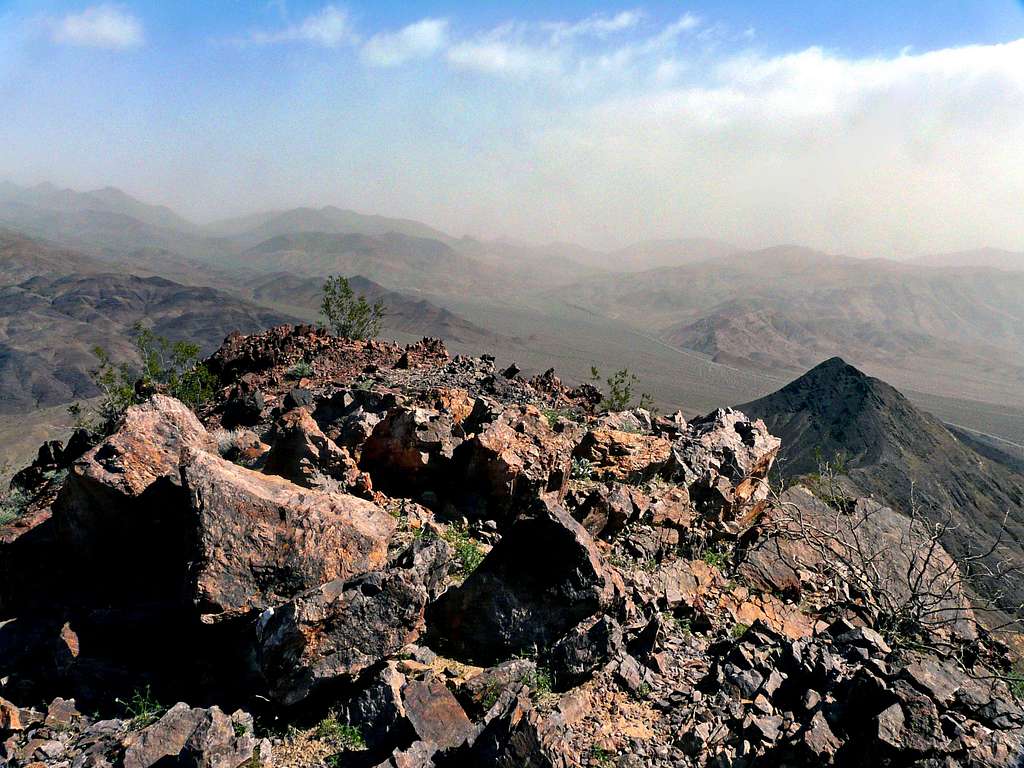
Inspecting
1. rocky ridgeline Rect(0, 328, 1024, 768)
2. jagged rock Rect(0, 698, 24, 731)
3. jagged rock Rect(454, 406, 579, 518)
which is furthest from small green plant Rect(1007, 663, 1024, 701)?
jagged rock Rect(0, 698, 24, 731)

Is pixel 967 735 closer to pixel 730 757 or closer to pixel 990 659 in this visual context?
pixel 730 757

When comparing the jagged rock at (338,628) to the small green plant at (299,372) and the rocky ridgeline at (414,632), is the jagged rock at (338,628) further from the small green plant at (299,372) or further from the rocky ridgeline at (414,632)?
the small green plant at (299,372)

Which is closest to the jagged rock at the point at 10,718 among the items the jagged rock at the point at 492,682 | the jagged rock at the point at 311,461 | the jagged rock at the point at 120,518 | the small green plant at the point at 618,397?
the jagged rock at the point at 120,518

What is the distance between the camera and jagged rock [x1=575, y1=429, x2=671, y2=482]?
10.1m

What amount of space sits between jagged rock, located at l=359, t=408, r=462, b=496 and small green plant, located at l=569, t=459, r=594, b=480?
7.07ft

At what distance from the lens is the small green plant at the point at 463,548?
23.5ft

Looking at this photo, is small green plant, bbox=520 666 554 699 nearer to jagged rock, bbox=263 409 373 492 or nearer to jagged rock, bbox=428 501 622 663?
jagged rock, bbox=428 501 622 663

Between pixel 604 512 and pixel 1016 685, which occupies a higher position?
pixel 604 512

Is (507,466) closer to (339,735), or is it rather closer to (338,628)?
(338,628)

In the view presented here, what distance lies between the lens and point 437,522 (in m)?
7.98

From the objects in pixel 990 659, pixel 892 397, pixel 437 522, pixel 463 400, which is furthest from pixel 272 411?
pixel 892 397

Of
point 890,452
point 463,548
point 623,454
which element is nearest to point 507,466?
point 463,548

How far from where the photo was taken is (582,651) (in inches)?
227

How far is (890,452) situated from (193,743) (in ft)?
137
